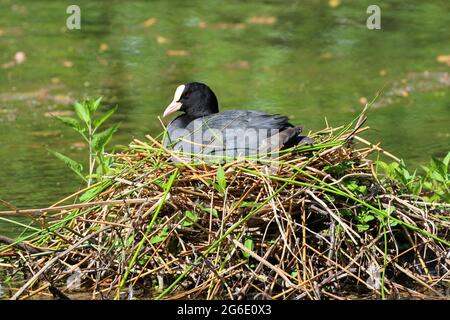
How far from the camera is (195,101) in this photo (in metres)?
6.24

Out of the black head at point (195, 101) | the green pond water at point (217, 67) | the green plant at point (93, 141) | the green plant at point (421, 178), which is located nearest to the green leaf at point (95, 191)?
the green plant at point (93, 141)

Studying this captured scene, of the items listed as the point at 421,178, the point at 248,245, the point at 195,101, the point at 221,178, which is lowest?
the point at 248,245

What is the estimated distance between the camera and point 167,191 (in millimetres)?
4711

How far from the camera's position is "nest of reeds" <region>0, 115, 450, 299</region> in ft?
15.7

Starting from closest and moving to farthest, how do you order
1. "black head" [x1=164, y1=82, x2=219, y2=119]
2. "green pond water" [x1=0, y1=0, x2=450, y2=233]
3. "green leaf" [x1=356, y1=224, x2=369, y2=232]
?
"green leaf" [x1=356, y1=224, x2=369, y2=232] → "black head" [x1=164, y1=82, x2=219, y2=119] → "green pond water" [x1=0, y1=0, x2=450, y2=233]

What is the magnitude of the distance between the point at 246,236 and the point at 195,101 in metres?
1.57

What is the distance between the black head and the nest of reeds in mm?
1101

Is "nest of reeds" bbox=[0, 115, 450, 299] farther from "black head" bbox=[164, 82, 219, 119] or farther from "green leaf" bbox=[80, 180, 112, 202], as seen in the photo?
"black head" bbox=[164, 82, 219, 119]

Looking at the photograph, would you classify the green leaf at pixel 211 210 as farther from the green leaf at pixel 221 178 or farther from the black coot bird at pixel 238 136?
the black coot bird at pixel 238 136

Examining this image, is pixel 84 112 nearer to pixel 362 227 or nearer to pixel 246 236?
pixel 246 236

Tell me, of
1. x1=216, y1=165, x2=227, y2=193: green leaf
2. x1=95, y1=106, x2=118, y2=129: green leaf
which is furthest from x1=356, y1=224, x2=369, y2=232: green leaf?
x1=95, y1=106, x2=118, y2=129: green leaf

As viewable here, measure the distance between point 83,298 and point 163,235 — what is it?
19.9 inches

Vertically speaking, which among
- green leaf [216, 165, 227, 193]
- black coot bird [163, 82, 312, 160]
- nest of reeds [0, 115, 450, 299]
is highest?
black coot bird [163, 82, 312, 160]

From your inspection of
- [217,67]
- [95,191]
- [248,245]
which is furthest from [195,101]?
[217,67]
